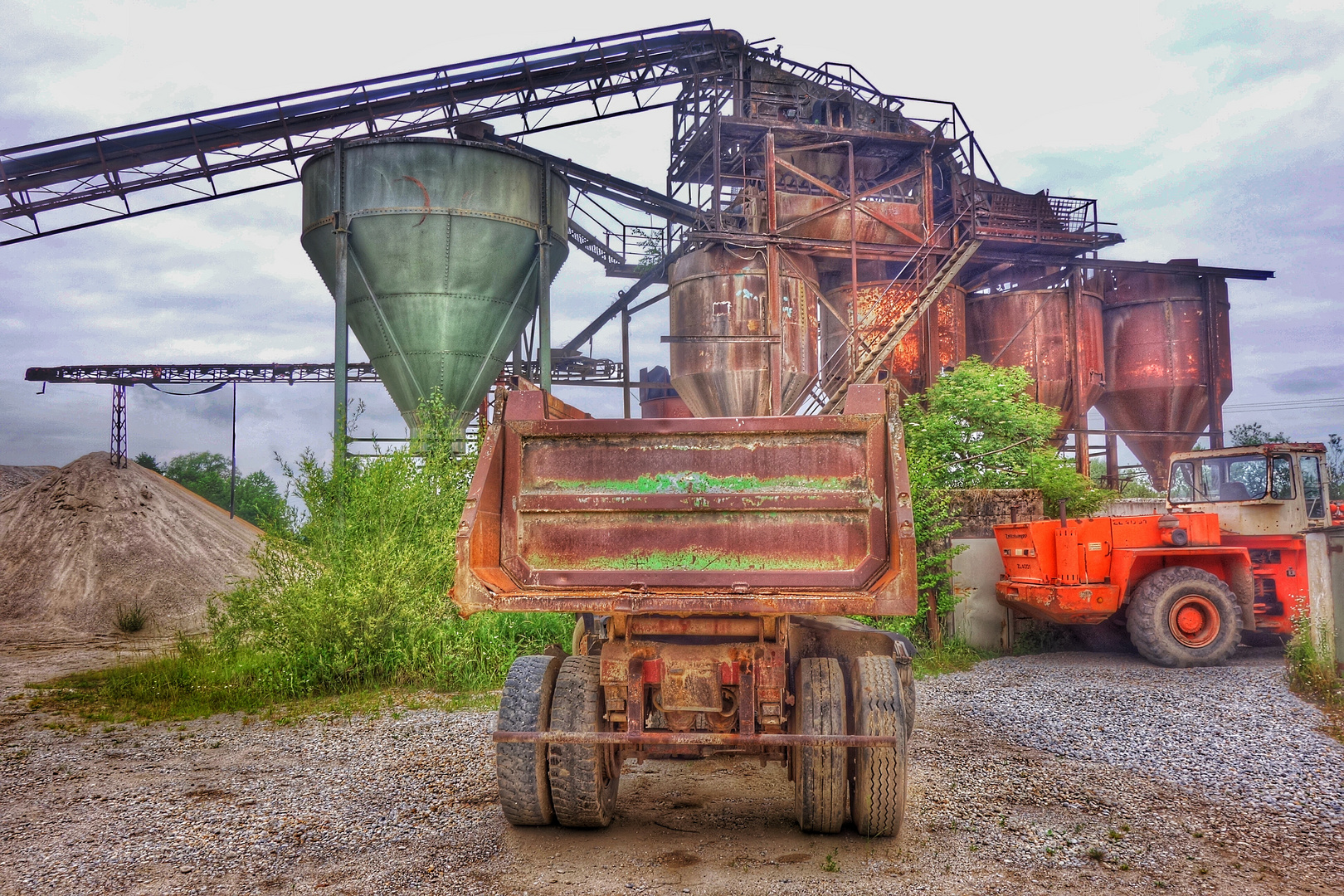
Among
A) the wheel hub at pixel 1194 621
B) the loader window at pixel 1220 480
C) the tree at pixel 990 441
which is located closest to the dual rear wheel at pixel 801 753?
the wheel hub at pixel 1194 621

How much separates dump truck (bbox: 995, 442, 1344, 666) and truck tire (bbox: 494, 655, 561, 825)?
7443mm

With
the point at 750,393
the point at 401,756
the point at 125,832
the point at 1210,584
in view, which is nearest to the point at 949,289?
the point at 750,393

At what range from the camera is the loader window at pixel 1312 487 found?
1064 cm

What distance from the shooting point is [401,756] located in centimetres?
696

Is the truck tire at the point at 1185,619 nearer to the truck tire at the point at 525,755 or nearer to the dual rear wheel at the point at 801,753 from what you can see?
the dual rear wheel at the point at 801,753

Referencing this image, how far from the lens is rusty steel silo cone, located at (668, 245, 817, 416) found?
61.6 feet

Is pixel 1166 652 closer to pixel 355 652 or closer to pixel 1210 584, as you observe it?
pixel 1210 584

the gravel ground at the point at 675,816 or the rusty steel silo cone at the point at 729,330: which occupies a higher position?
the rusty steel silo cone at the point at 729,330

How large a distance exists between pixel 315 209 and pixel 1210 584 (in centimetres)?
1516

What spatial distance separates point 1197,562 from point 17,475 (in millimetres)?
29030

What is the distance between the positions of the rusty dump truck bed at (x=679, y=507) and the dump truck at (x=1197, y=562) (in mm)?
6617

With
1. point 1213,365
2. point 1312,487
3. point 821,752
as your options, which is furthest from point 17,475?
point 1213,365

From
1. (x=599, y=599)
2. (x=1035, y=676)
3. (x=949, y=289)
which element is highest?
(x=949, y=289)

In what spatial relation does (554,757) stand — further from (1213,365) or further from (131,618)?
(1213,365)
